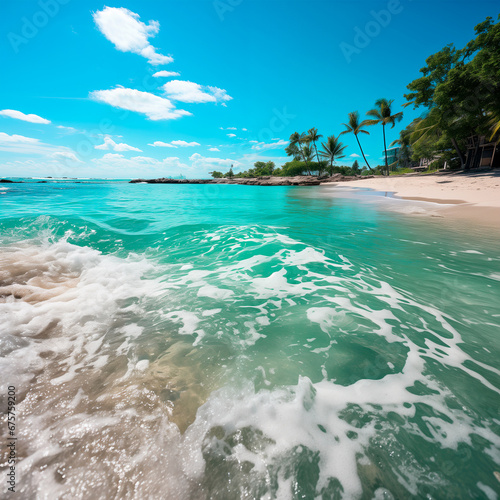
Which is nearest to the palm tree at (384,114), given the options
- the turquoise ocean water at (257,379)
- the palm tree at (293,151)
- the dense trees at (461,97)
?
the dense trees at (461,97)

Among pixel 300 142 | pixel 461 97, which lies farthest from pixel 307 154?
pixel 461 97

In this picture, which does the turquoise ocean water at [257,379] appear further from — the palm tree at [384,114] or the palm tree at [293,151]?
the palm tree at [293,151]

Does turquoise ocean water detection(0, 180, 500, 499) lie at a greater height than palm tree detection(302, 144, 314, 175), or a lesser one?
lesser

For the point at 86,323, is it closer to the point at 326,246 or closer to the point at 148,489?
the point at 148,489

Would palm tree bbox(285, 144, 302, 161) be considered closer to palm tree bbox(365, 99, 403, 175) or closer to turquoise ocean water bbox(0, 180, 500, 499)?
palm tree bbox(365, 99, 403, 175)

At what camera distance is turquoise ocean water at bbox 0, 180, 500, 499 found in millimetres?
1321

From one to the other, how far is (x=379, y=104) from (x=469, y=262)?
42181 mm

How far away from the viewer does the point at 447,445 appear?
1.46m

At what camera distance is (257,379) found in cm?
200

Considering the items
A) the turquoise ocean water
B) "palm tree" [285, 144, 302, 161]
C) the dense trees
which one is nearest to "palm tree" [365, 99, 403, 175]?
the dense trees

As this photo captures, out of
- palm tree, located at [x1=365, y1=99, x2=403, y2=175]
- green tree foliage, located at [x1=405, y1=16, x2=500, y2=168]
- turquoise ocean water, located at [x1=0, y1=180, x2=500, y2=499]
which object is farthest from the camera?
palm tree, located at [x1=365, y1=99, x2=403, y2=175]

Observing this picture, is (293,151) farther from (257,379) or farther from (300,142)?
(257,379)

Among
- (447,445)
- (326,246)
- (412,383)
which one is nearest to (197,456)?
(447,445)

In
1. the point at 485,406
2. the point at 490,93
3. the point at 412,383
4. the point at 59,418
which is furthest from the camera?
the point at 490,93
